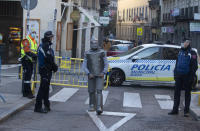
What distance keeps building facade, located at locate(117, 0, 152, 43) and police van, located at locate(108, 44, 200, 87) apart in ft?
152

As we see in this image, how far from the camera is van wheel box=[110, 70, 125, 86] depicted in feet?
54.9

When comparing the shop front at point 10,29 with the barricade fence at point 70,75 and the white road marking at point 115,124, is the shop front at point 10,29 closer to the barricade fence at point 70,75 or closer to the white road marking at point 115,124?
the barricade fence at point 70,75

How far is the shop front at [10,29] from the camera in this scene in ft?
78.1

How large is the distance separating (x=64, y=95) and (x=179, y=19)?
3919cm

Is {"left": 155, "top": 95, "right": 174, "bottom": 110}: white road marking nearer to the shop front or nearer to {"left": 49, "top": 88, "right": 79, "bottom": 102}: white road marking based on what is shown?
{"left": 49, "top": 88, "right": 79, "bottom": 102}: white road marking

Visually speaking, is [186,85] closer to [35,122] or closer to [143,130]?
[143,130]

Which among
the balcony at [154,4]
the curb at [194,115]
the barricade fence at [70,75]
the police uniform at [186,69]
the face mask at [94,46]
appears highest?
the balcony at [154,4]

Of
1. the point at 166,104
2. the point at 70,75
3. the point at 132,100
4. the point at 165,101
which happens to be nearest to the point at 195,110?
the point at 166,104

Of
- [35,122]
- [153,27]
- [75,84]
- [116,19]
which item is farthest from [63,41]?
[116,19]

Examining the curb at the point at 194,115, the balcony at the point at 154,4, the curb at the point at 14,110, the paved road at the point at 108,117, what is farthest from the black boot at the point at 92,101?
the balcony at the point at 154,4

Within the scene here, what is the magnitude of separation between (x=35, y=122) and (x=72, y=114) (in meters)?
1.31

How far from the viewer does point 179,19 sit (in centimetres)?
5112

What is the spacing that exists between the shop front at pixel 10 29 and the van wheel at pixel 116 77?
29.5ft

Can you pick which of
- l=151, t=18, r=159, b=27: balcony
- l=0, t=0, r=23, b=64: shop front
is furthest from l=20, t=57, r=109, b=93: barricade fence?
l=151, t=18, r=159, b=27: balcony
